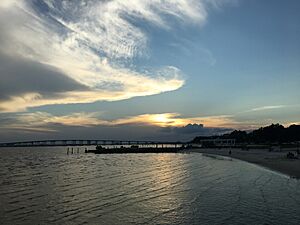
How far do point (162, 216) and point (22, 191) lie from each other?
649 inches

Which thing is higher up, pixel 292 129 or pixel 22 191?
pixel 292 129

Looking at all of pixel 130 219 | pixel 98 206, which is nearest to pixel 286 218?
pixel 130 219

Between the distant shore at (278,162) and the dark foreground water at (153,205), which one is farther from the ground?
the distant shore at (278,162)

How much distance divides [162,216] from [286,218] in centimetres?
666

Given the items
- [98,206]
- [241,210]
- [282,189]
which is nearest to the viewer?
[241,210]

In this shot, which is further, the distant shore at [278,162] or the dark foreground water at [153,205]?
the distant shore at [278,162]

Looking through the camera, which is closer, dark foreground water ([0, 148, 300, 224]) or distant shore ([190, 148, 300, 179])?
dark foreground water ([0, 148, 300, 224])

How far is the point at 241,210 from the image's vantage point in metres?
20.7

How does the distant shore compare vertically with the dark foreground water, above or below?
above

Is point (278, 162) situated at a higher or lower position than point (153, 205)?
higher

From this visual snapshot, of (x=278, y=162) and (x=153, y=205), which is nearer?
(x=153, y=205)

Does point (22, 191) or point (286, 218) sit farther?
point (22, 191)

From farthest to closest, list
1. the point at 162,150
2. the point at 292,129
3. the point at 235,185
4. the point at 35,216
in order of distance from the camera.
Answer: the point at 292,129, the point at 162,150, the point at 235,185, the point at 35,216

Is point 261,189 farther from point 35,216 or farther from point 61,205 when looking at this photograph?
point 35,216
